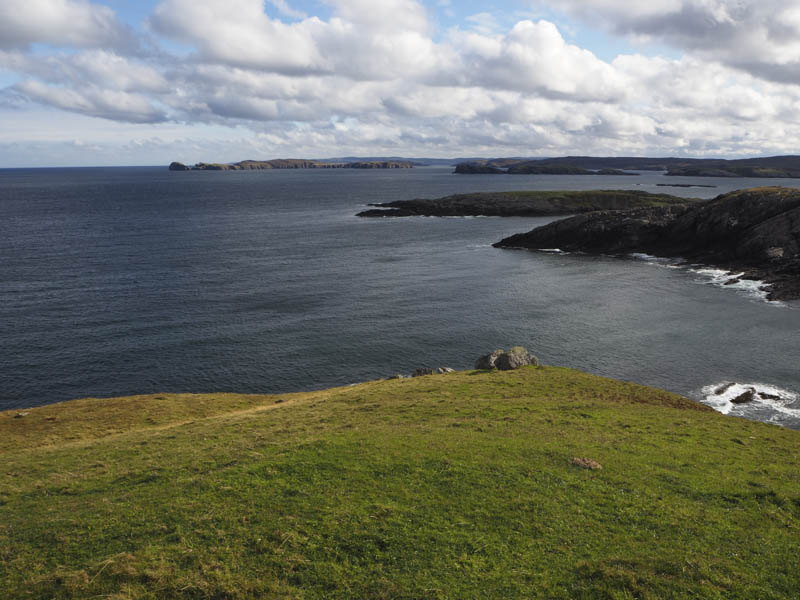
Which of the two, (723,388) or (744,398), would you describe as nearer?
(744,398)

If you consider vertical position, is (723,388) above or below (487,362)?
below

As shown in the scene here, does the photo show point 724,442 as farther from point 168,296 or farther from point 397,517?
point 168,296

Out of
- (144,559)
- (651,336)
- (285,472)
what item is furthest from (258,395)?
(651,336)

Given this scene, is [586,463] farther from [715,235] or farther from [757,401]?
[715,235]

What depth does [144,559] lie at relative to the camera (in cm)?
1716

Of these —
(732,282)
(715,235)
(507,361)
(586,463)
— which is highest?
(715,235)

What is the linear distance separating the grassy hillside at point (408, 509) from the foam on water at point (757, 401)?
396 inches

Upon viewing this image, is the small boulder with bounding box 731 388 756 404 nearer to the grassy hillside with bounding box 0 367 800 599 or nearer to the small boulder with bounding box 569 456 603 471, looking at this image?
the grassy hillside with bounding box 0 367 800 599

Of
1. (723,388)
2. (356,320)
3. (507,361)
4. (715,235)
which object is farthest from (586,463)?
(715,235)

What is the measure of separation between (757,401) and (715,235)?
263 feet

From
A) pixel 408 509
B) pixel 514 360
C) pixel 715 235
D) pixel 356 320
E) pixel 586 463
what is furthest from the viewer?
pixel 715 235

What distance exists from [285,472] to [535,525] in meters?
11.1

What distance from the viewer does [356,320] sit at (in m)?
71.5

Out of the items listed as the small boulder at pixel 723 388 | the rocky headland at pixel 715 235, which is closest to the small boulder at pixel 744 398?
the small boulder at pixel 723 388
